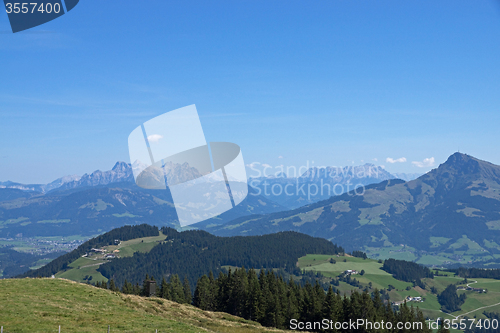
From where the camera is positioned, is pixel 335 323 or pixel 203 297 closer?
pixel 335 323

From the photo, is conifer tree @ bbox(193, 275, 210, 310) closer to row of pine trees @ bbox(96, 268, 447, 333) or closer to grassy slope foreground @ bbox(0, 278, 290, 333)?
row of pine trees @ bbox(96, 268, 447, 333)

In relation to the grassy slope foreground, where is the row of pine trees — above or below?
below

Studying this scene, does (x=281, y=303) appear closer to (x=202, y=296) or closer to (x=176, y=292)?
(x=202, y=296)

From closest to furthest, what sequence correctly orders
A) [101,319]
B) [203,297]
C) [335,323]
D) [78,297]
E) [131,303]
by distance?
[101,319] < [78,297] < [131,303] < [335,323] < [203,297]

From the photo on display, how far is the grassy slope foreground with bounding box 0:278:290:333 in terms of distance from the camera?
1128 inches

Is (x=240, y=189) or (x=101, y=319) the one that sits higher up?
(x=240, y=189)

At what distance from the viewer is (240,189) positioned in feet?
80.3

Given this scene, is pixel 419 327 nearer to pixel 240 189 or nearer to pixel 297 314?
pixel 297 314

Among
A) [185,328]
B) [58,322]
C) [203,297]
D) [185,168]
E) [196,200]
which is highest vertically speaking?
[185,168]

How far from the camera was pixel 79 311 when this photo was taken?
3381 centimetres

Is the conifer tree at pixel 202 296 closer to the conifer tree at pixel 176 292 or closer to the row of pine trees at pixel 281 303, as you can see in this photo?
the row of pine trees at pixel 281 303

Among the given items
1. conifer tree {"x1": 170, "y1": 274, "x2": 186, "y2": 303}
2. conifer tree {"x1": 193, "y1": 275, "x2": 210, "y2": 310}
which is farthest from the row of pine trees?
conifer tree {"x1": 170, "y1": 274, "x2": 186, "y2": 303}

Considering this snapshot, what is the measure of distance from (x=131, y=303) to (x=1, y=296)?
12795 millimetres

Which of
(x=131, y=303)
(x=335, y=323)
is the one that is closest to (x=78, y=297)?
(x=131, y=303)
